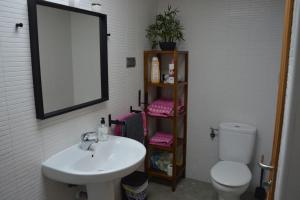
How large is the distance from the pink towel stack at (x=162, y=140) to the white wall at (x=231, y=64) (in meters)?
0.31

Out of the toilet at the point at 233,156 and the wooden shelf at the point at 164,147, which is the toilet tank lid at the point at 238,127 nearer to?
the toilet at the point at 233,156

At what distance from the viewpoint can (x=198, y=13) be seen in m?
2.55

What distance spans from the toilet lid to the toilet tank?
9 centimetres

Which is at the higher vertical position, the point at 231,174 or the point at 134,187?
the point at 231,174

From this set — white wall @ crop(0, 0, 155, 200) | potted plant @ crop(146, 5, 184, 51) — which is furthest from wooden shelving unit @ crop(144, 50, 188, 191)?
white wall @ crop(0, 0, 155, 200)

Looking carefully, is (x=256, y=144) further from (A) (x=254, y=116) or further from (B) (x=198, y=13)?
(B) (x=198, y=13)

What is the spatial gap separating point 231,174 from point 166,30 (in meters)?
1.53

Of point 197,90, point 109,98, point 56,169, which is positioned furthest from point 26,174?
point 197,90

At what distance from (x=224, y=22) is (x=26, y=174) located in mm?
2194

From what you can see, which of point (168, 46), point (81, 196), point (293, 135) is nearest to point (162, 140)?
point (168, 46)

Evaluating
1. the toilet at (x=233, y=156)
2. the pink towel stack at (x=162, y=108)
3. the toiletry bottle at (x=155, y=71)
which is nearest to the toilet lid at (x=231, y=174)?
the toilet at (x=233, y=156)

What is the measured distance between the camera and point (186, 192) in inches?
104

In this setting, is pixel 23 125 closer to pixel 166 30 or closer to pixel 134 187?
pixel 134 187

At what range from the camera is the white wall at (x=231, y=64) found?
7.63 ft
